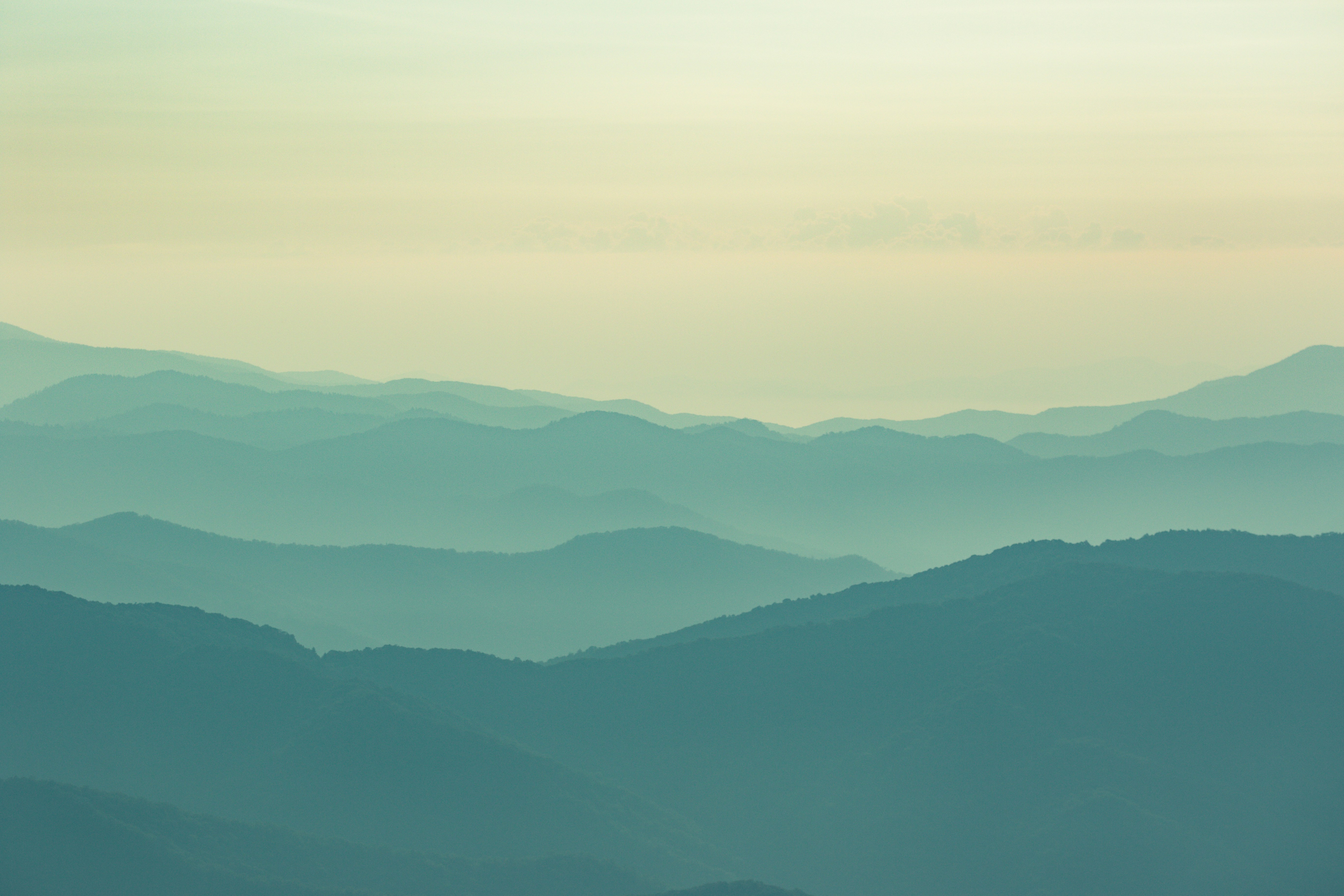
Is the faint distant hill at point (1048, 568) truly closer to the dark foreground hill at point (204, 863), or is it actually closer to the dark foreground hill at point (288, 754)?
the dark foreground hill at point (288, 754)

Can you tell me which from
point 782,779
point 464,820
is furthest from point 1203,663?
point 464,820

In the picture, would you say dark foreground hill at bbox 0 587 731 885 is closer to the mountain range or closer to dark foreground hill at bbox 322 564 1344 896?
Answer: the mountain range

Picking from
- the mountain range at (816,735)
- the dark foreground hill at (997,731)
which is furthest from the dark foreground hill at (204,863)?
the dark foreground hill at (997,731)

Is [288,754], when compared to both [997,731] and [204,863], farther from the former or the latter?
[997,731]

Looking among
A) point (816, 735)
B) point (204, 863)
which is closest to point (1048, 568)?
point (816, 735)

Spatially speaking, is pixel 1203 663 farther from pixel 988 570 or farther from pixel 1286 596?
pixel 988 570

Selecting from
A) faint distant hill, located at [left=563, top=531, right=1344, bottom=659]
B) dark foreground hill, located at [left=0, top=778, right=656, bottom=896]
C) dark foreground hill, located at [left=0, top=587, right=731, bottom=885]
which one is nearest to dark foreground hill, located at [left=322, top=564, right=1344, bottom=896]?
faint distant hill, located at [left=563, top=531, right=1344, bottom=659]
